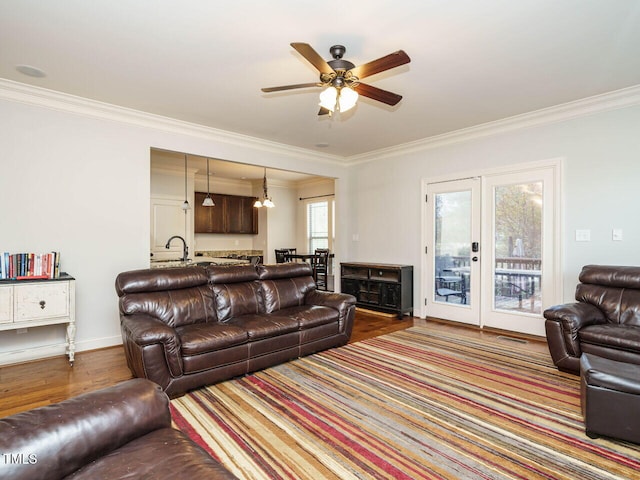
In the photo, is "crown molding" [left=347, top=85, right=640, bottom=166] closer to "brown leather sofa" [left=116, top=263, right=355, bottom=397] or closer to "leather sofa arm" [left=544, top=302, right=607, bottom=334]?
"leather sofa arm" [left=544, top=302, right=607, bottom=334]

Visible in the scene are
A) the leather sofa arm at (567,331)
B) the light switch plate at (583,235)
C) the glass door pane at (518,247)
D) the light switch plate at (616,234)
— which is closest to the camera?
the leather sofa arm at (567,331)

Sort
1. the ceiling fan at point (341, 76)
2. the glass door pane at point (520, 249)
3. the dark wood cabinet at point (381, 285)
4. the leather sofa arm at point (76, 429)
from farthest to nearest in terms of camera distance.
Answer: the dark wood cabinet at point (381, 285) → the glass door pane at point (520, 249) → the ceiling fan at point (341, 76) → the leather sofa arm at point (76, 429)

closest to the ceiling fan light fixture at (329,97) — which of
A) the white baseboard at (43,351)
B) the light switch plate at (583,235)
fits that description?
the light switch plate at (583,235)

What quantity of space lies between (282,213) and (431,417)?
741cm

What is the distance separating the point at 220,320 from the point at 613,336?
11.3ft

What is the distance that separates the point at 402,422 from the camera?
2326 millimetres

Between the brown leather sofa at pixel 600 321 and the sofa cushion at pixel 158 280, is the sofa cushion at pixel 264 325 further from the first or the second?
the brown leather sofa at pixel 600 321

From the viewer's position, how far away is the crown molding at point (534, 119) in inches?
143

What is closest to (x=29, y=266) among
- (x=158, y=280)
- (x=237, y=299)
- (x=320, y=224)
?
(x=158, y=280)

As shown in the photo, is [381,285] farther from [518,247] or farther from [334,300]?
[518,247]

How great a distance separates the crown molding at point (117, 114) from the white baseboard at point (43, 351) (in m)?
2.44

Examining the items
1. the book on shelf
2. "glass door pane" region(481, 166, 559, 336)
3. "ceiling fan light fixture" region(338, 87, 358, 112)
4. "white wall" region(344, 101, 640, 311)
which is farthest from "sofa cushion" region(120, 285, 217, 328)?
"glass door pane" region(481, 166, 559, 336)

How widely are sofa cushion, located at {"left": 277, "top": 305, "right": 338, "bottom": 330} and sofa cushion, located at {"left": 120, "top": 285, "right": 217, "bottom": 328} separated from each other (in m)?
0.76

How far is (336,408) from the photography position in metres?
2.51
